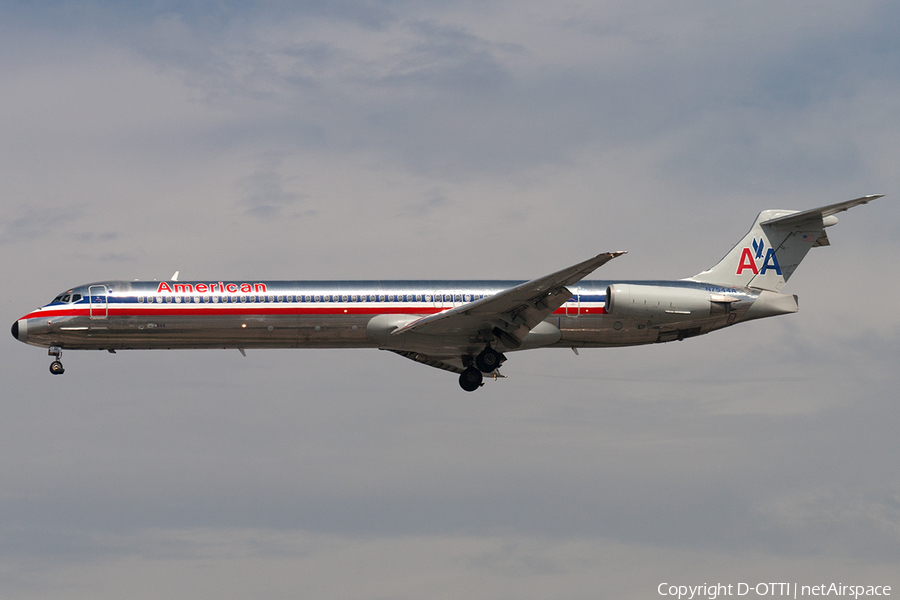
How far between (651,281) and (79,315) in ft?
63.1

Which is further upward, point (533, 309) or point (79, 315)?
point (79, 315)

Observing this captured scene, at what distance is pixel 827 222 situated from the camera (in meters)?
35.9

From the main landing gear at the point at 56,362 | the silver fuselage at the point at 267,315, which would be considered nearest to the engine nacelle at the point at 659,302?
the silver fuselage at the point at 267,315

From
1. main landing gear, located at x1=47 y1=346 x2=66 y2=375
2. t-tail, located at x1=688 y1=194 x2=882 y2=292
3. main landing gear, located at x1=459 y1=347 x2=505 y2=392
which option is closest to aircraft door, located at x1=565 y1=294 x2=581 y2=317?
main landing gear, located at x1=459 y1=347 x2=505 y2=392

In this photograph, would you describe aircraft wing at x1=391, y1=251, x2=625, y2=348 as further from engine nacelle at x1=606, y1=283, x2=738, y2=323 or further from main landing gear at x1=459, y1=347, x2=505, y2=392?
engine nacelle at x1=606, y1=283, x2=738, y2=323

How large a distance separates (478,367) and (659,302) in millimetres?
6358

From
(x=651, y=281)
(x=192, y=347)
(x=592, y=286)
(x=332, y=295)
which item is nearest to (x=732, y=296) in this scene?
(x=651, y=281)

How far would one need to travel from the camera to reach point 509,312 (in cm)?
3162

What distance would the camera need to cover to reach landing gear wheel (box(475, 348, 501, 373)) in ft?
110

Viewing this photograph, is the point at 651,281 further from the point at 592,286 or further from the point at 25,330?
the point at 25,330

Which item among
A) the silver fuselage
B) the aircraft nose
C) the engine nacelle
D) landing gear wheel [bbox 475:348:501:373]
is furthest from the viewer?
landing gear wheel [bbox 475:348:501:373]

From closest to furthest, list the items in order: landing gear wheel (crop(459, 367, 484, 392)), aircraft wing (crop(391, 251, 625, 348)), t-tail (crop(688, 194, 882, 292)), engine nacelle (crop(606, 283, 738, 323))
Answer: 1. aircraft wing (crop(391, 251, 625, 348))
2. engine nacelle (crop(606, 283, 738, 323))
3. landing gear wheel (crop(459, 367, 484, 392))
4. t-tail (crop(688, 194, 882, 292))

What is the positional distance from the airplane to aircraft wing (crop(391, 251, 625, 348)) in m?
0.06

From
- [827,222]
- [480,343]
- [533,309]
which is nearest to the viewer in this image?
[533,309]
